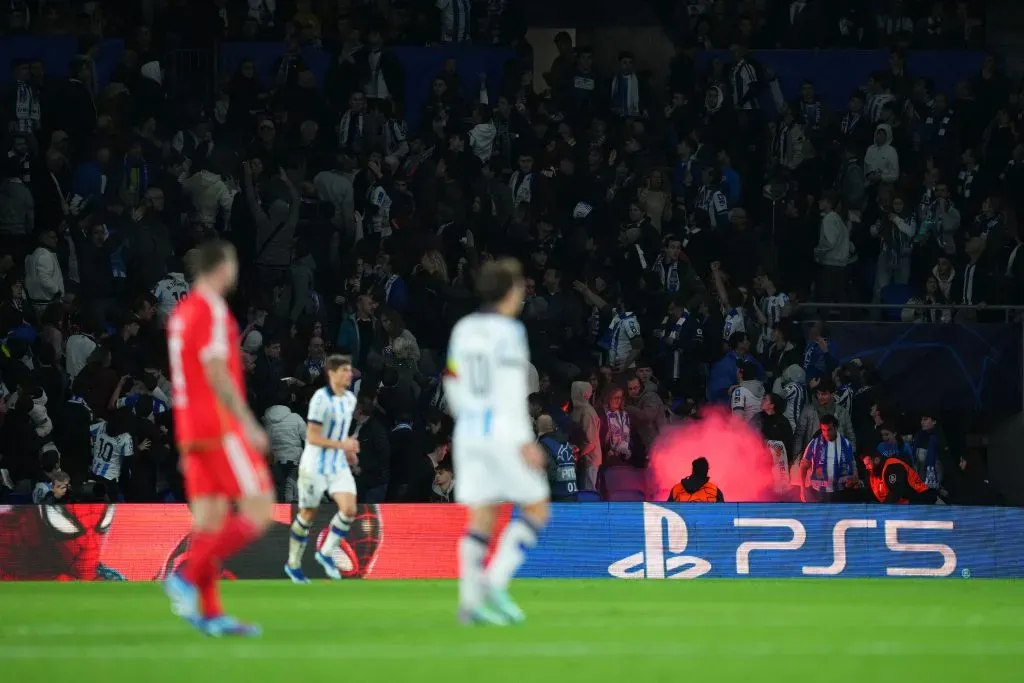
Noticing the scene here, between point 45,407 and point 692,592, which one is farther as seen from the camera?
point 45,407

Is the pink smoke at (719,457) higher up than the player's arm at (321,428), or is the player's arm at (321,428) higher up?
the player's arm at (321,428)

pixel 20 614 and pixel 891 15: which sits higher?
pixel 891 15

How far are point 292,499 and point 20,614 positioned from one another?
282 inches

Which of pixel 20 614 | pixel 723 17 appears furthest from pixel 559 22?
pixel 20 614

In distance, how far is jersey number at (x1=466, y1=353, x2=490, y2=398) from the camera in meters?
10.5

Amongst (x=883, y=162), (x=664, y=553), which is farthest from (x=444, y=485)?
(x=883, y=162)

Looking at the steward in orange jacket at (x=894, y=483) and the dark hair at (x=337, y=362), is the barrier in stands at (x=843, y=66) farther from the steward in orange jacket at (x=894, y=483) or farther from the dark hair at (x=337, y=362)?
the dark hair at (x=337, y=362)

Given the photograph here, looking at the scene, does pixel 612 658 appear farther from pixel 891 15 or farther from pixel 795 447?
pixel 891 15

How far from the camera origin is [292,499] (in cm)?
2014

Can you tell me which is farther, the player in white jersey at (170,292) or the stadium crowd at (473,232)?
the player in white jersey at (170,292)

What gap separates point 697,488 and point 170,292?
271 inches

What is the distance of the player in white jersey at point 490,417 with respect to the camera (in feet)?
34.5

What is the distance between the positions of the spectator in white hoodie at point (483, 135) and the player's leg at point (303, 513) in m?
8.91

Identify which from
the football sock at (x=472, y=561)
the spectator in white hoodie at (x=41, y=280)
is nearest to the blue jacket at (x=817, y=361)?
the spectator in white hoodie at (x=41, y=280)
